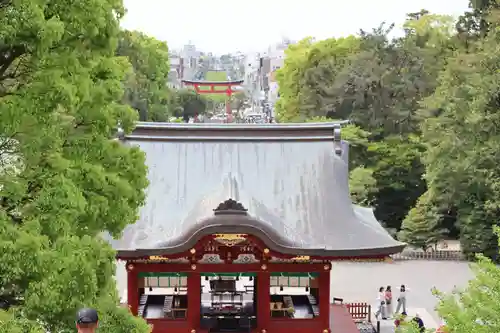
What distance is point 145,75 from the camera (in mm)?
50844

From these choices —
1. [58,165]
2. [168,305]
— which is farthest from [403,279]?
[58,165]

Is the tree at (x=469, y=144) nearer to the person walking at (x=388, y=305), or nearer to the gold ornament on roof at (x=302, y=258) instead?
the person walking at (x=388, y=305)

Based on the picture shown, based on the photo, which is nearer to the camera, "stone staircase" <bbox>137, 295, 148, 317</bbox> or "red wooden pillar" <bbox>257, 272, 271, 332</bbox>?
"red wooden pillar" <bbox>257, 272, 271, 332</bbox>

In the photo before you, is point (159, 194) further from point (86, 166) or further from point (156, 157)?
point (86, 166)

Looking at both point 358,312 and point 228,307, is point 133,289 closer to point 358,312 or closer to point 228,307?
point 228,307

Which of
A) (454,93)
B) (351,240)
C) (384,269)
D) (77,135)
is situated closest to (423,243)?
(384,269)

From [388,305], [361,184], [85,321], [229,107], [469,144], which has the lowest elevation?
[85,321]

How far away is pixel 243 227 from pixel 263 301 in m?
2.18

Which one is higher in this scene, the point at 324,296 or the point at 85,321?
the point at 324,296

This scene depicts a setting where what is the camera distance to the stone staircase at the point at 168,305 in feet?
50.8

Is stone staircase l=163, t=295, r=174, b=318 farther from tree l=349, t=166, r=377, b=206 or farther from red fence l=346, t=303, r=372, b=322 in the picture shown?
tree l=349, t=166, r=377, b=206

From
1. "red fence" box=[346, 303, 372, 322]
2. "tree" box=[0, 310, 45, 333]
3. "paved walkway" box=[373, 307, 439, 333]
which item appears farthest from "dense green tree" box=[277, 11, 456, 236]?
"tree" box=[0, 310, 45, 333]

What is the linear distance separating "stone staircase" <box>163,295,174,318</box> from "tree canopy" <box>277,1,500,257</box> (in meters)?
9.36

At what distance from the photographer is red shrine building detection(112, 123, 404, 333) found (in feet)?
45.4
